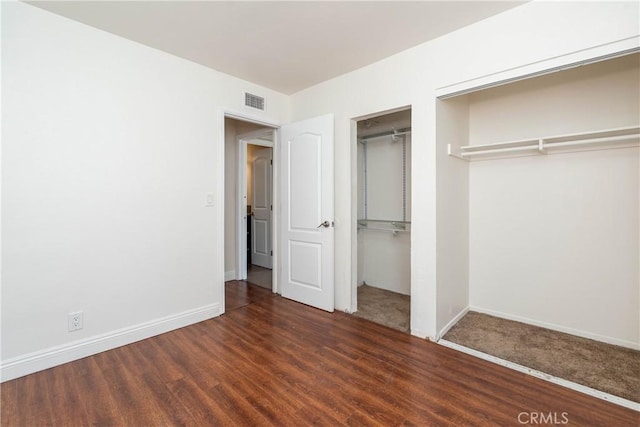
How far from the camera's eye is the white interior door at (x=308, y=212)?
318cm

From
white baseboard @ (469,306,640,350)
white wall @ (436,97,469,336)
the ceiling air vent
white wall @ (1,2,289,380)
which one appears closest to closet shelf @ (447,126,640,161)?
white wall @ (436,97,469,336)

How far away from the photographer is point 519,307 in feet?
9.73

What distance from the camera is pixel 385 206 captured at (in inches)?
156

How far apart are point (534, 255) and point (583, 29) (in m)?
1.87

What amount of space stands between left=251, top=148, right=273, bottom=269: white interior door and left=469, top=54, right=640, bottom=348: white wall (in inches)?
123

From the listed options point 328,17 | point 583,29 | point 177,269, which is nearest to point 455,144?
point 583,29

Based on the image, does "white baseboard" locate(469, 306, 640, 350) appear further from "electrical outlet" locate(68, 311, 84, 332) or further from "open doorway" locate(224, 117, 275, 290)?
"electrical outlet" locate(68, 311, 84, 332)

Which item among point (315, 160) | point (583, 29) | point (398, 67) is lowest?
point (315, 160)

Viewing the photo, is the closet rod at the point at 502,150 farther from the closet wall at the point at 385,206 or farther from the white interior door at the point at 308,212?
the white interior door at the point at 308,212

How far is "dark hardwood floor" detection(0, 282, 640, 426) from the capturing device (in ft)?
5.37

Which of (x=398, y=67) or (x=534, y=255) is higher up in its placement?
(x=398, y=67)

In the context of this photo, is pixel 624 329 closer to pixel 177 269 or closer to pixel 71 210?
pixel 177 269

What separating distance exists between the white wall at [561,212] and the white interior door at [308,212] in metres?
1.55

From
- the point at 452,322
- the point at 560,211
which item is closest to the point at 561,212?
the point at 560,211
